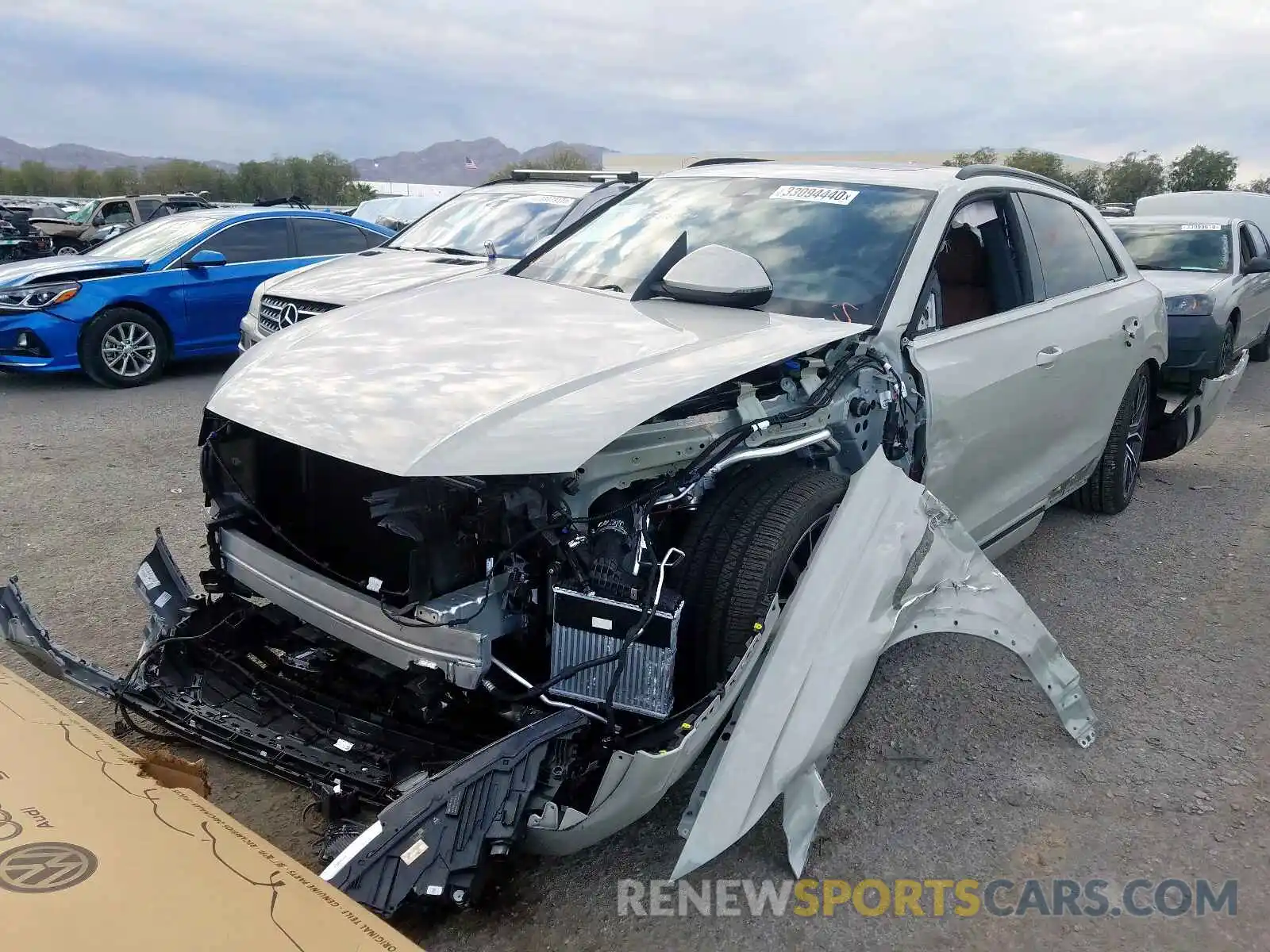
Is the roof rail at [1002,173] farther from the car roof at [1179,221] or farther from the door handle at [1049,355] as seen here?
the car roof at [1179,221]

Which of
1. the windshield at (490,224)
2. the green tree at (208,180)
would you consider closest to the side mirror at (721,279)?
the windshield at (490,224)

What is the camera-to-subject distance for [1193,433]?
5852 millimetres

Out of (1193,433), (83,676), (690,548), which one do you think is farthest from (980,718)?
(1193,433)

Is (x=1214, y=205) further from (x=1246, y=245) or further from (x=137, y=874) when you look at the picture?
(x=137, y=874)

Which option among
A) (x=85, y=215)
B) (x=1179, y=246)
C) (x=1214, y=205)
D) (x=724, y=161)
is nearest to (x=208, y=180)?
(x=85, y=215)

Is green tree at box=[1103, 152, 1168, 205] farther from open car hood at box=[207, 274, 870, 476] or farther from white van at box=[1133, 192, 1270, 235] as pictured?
open car hood at box=[207, 274, 870, 476]

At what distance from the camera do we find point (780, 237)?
3721mm

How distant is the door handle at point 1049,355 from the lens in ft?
12.9

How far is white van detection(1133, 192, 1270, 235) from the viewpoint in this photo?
13.2 metres

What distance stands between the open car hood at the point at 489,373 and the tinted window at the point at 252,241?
6.44m

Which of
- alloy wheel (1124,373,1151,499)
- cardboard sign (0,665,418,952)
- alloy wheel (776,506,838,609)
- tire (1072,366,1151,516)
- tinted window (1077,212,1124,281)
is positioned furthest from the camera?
alloy wheel (1124,373,1151,499)

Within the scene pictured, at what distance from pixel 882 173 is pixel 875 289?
0.88 metres

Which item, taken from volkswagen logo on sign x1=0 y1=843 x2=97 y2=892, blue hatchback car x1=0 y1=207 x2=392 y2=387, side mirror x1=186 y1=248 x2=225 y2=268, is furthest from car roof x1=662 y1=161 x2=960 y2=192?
blue hatchback car x1=0 y1=207 x2=392 y2=387

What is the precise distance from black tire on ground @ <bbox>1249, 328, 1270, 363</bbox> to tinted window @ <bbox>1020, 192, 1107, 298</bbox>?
859 centimetres
